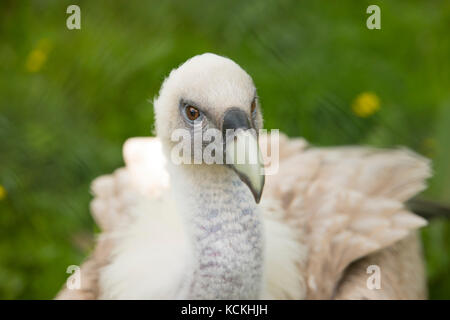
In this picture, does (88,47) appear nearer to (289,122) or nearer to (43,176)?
(43,176)

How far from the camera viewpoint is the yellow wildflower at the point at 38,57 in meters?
3.71

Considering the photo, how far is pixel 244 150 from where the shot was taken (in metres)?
1.57

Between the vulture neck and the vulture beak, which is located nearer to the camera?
the vulture beak

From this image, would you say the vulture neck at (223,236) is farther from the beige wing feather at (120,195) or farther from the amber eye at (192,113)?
the beige wing feather at (120,195)

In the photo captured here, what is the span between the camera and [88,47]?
3842 millimetres

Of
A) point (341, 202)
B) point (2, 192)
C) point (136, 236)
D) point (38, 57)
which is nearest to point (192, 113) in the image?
point (136, 236)

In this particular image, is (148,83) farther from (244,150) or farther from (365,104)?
(244,150)

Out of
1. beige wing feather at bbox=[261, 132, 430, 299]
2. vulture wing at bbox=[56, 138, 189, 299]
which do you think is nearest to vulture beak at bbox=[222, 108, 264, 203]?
vulture wing at bbox=[56, 138, 189, 299]

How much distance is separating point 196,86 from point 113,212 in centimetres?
97

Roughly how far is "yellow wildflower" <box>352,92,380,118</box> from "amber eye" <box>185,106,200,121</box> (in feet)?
6.21

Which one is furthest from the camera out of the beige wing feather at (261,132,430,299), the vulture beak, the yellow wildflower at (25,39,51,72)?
the yellow wildflower at (25,39,51,72)

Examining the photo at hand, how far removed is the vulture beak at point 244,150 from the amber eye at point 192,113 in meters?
0.12

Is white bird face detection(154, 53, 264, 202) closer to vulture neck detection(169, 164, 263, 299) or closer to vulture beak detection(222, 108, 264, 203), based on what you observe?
vulture beak detection(222, 108, 264, 203)

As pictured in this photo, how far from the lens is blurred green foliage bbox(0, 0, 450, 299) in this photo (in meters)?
3.25
